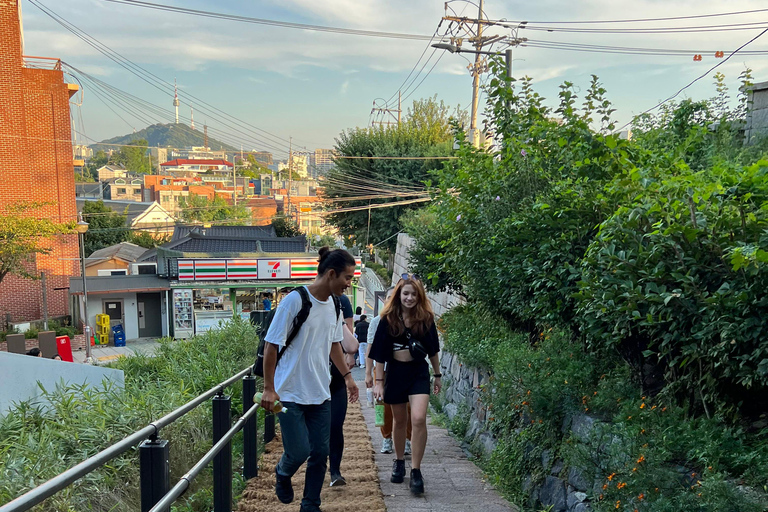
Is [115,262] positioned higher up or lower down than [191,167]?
lower down

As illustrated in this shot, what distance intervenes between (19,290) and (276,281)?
11.8 meters

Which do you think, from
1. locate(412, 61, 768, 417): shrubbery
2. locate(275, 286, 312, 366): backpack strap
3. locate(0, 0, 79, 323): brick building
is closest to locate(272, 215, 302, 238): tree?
locate(0, 0, 79, 323): brick building

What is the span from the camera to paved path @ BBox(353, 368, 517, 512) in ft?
13.6

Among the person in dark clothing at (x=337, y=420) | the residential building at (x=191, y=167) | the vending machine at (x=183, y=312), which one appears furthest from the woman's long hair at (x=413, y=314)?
the residential building at (x=191, y=167)

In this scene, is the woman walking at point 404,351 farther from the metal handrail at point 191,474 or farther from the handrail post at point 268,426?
the handrail post at point 268,426

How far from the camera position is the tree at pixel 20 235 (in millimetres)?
23250

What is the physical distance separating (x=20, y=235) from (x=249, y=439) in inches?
918

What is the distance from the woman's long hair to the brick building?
2638cm

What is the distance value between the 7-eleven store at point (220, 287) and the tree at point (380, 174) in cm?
393

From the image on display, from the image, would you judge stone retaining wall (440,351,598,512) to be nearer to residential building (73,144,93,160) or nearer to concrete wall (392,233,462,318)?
concrete wall (392,233,462,318)

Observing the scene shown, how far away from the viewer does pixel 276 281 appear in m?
26.7

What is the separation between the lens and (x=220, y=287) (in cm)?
2606

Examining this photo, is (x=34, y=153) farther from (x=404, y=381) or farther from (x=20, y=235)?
(x=404, y=381)

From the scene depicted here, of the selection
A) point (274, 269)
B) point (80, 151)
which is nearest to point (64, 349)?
point (274, 269)
